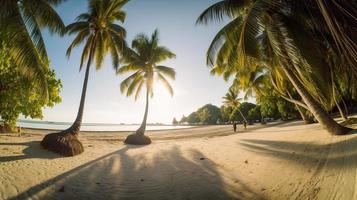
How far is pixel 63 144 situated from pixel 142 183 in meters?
6.20

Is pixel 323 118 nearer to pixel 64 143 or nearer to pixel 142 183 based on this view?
pixel 142 183

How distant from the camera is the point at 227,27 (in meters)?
10.9

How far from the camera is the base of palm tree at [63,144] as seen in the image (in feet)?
34.8

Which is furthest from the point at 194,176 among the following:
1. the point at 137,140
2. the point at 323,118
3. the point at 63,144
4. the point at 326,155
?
the point at 137,140

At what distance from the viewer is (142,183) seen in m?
6.85

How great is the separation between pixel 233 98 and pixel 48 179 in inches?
1813

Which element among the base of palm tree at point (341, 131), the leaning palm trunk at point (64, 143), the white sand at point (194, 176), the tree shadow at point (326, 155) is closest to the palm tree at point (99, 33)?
the leaning palm trunk at point (64, 143)

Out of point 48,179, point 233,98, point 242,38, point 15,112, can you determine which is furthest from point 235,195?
point 233,98

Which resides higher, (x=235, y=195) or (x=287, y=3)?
(x=287, y=3)

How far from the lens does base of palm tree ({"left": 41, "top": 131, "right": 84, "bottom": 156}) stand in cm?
1059

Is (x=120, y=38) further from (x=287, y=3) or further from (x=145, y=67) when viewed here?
(x=287, y=3)

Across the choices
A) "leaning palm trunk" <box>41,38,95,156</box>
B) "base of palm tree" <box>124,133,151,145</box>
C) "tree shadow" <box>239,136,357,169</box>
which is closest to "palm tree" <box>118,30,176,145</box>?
"base of palm tree" <box>124,133,151,145</box>

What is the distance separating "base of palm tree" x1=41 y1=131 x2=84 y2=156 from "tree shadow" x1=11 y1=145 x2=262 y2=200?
83.9 inches

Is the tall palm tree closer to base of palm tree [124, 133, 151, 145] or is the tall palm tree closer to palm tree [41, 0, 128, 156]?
palm tree [41, 0, 128, 156]
